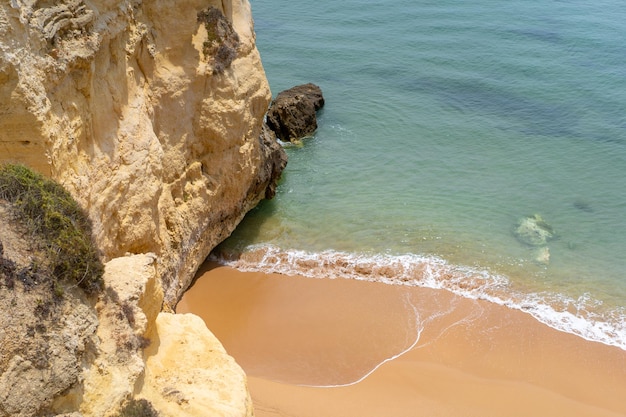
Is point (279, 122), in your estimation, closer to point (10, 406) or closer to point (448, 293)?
point (448, 293)

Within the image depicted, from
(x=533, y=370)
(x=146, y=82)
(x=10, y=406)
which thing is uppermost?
(x=146, y=82)

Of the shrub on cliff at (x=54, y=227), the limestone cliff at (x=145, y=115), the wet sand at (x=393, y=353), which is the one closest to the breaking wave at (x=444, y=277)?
the wet sand at (x=393, y=353)

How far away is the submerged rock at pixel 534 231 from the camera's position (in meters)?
18.5

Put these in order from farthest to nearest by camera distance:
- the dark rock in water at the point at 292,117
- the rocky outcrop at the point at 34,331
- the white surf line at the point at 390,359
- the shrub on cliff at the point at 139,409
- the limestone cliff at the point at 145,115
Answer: the dark rock in water at the point at 292,117 < the white surf line at the point at 390,359 < the limestone cliff at the point at 145,115 < the shrub on cliff at the point at 139,409 < the rocky outcrop at the point at 34,331

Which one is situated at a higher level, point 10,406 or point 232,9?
point 232,9

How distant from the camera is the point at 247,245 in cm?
1822

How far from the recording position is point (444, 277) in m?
16.9

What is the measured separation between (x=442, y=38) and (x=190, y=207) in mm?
21070

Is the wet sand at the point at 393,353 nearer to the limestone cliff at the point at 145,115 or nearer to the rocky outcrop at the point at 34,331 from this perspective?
the limestone cliff at the point at 145,115

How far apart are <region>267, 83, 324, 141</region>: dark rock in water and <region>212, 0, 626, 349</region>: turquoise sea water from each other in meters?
0.53

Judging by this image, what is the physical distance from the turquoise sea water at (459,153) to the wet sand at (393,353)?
80 cm

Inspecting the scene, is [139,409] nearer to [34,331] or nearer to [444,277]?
[34,331]

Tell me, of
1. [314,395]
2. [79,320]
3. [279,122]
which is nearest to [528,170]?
[279,122]

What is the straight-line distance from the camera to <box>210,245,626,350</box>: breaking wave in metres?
15.3
